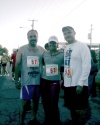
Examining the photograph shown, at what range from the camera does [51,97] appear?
4.08m

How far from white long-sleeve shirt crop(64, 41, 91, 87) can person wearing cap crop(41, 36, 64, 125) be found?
55 cm

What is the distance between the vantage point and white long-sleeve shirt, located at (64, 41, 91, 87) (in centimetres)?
327

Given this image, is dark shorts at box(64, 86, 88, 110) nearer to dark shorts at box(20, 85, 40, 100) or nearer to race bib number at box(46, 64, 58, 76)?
race bib number at box(46, 64, 58, 76)

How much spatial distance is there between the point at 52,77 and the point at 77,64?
0.86 m

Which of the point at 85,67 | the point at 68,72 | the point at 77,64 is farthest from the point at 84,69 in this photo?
the point at 68,72

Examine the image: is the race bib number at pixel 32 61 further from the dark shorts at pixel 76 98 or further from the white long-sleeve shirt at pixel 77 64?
the dark shorts at pixel 76 98

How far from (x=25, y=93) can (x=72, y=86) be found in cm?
119

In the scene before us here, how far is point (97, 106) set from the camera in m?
6.41

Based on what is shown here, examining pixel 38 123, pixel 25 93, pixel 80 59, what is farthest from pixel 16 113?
pixel 80 59

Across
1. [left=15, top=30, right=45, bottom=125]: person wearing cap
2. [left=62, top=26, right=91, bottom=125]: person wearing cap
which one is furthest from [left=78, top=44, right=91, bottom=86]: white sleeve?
[left=15, top=30, right=45, bottom=125]: person wearing cap

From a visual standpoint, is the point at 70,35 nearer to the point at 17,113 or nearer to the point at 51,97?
the point at 51,97

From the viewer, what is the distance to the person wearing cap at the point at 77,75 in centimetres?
327

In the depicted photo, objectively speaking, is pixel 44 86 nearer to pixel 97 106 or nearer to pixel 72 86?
pixel 72 86

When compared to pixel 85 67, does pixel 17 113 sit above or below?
below
